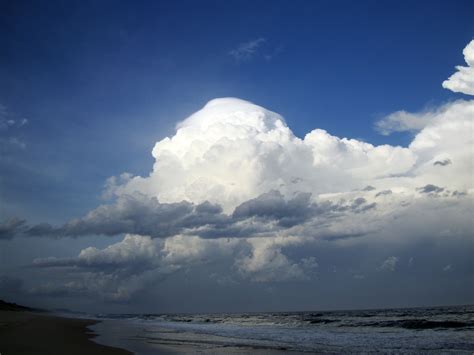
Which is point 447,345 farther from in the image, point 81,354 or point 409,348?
point 81,354

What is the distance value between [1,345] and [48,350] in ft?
12.0

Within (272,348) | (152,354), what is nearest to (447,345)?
(272,348)

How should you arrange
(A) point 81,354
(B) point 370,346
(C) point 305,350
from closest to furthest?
(A) point 81,354 < (C) point 305,350 < (B) point 370,346

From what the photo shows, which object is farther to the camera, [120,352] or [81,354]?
[120,352]

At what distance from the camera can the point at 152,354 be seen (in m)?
24.8

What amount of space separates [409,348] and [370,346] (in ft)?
8.88

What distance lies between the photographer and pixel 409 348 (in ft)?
92.2

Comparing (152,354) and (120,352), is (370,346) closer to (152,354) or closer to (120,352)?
(152,354)

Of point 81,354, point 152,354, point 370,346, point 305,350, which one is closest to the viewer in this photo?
point 81,354

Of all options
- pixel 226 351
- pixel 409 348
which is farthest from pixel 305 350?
pixel 409 348

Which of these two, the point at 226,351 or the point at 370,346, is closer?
the point at 226,351

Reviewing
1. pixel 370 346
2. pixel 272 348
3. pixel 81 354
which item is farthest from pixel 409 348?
pixel 81 354

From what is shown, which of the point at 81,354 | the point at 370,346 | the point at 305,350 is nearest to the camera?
the point at 81,354

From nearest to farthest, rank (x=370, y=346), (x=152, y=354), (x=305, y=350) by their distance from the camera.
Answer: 1. (x=152, y=354)
2. (x=305, y=350)
3. (x=370, y=346)
